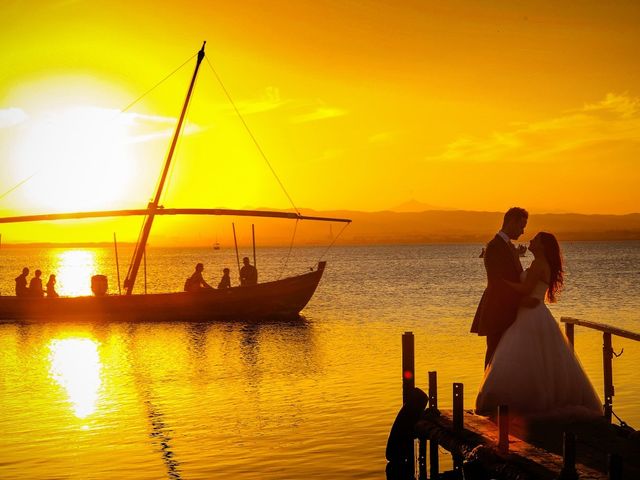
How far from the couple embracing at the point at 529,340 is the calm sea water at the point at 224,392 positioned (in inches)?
175

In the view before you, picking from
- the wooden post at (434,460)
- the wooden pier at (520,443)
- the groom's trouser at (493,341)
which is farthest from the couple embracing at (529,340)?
the wooden post at (434,460)

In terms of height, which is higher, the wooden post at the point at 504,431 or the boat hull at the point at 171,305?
the wooden post at the point at 504,431

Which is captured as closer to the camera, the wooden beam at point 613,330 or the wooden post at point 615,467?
the wooden post at point 615,467

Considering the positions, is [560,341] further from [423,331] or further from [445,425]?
[423,331]

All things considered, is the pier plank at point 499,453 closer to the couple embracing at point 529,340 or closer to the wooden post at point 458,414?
the wooden post at point 458,414

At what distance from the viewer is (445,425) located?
37.6ft

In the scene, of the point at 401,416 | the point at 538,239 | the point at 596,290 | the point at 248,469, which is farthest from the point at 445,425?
the point at 596,290

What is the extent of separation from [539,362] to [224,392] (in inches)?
548

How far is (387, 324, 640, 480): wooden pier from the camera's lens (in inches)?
342

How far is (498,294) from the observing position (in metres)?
10.7

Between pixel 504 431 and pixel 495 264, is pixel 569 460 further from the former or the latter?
pixel 495 264

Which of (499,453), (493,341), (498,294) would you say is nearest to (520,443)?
(499,453)

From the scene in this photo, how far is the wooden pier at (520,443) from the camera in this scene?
8.70 metres

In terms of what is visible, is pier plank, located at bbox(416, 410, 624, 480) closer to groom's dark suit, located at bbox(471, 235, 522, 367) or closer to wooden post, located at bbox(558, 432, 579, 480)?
wooden post, located at bbox(558, 432, 579, 480)
